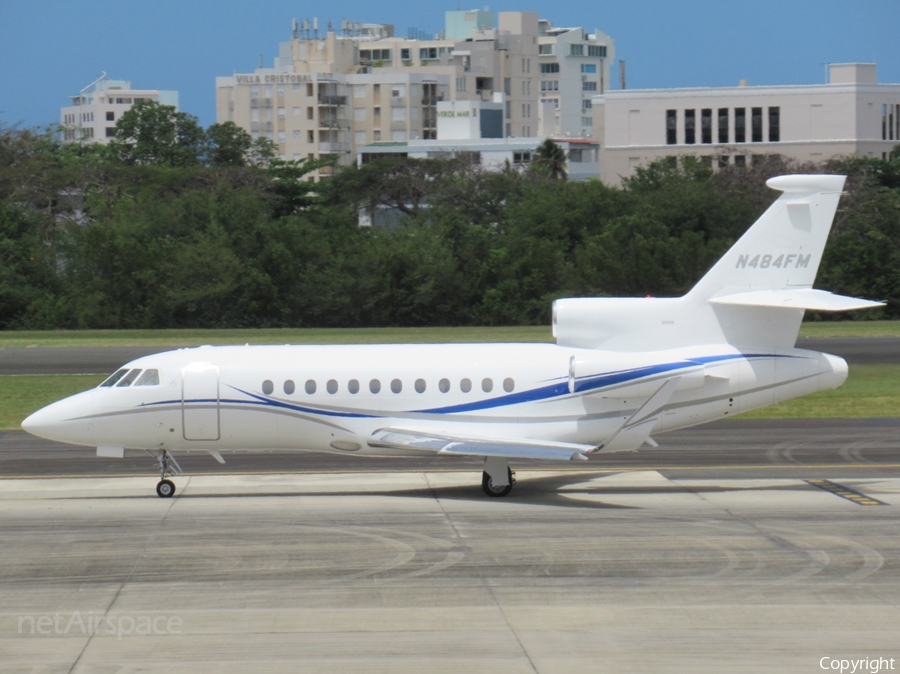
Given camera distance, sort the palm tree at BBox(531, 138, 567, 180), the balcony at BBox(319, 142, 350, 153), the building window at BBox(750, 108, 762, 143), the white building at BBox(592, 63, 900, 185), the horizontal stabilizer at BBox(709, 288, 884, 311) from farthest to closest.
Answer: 1. the balcony at BBox(319, 142, 350, 153)
2. the building window at BBox(750, 108, 762, 143)
3. the white building at BBox(592, 63, 900, 185)
4. the palm tree at BBox(531, 138, 567, 180)
5. the horizontal stabilizer at BBox(709, 288, 884, 311)

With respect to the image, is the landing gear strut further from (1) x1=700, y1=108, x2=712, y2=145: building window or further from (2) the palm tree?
(1) x1=700, y1=108, x2=712, y2=145: building window

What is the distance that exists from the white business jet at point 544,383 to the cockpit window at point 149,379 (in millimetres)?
28

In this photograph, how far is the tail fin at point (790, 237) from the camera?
882 inches

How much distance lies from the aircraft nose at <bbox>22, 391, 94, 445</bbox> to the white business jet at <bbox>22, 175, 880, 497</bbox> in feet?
0.08

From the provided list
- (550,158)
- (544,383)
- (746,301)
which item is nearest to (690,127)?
(550,158)

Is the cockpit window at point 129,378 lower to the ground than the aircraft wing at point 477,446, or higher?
higher

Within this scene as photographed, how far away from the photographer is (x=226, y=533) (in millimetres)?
19531

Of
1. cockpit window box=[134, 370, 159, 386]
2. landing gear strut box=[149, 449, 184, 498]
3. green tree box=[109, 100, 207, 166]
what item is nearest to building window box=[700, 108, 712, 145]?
green tree box=[109, 100, 207, 166]

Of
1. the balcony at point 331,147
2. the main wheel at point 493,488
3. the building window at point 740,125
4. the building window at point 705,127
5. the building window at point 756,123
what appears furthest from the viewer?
the balcony at point 331,147

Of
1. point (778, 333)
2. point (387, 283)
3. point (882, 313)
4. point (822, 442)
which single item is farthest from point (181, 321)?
point (778, 333)

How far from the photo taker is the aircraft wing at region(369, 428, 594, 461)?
2111cm

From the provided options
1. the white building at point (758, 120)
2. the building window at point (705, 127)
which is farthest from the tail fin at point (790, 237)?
the building window at point (705, 127)

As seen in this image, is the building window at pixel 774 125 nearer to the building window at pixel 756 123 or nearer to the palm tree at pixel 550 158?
the building window at pixel 756 123

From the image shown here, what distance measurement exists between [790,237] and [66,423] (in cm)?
1438
